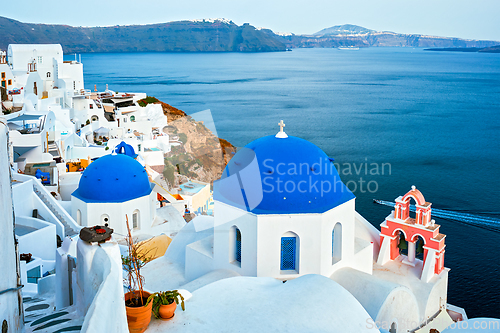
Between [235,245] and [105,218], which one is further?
[105,218]

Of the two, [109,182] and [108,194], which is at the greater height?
[109,182]

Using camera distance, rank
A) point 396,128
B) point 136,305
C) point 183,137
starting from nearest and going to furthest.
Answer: point 136,305 → point 183,137 → point 396,128

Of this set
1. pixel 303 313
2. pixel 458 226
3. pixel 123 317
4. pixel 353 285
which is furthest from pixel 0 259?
pixel 458 226

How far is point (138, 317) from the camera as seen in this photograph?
649 centimetres

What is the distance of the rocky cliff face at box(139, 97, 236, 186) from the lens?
42.0 m

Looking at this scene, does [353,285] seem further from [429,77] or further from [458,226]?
[429,77]

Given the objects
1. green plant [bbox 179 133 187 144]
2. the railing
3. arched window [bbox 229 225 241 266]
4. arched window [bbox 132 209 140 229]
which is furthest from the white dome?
green plant [bbox 179 133 187 144]

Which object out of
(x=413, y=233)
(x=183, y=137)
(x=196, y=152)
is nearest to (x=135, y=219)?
(x=413, y=233)

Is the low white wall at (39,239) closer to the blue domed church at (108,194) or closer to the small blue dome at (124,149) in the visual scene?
the blue domed church at (108,194)

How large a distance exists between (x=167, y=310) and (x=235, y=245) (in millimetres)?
4756

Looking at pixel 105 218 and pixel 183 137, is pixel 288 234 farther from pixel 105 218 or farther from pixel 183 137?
pixel 183 137

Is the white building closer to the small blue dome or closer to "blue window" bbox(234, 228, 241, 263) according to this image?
"blue window" bbox(234, 228, 241, 263)

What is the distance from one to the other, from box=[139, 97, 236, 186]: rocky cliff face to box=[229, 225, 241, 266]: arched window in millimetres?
23692

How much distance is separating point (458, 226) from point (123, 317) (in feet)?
92.5
